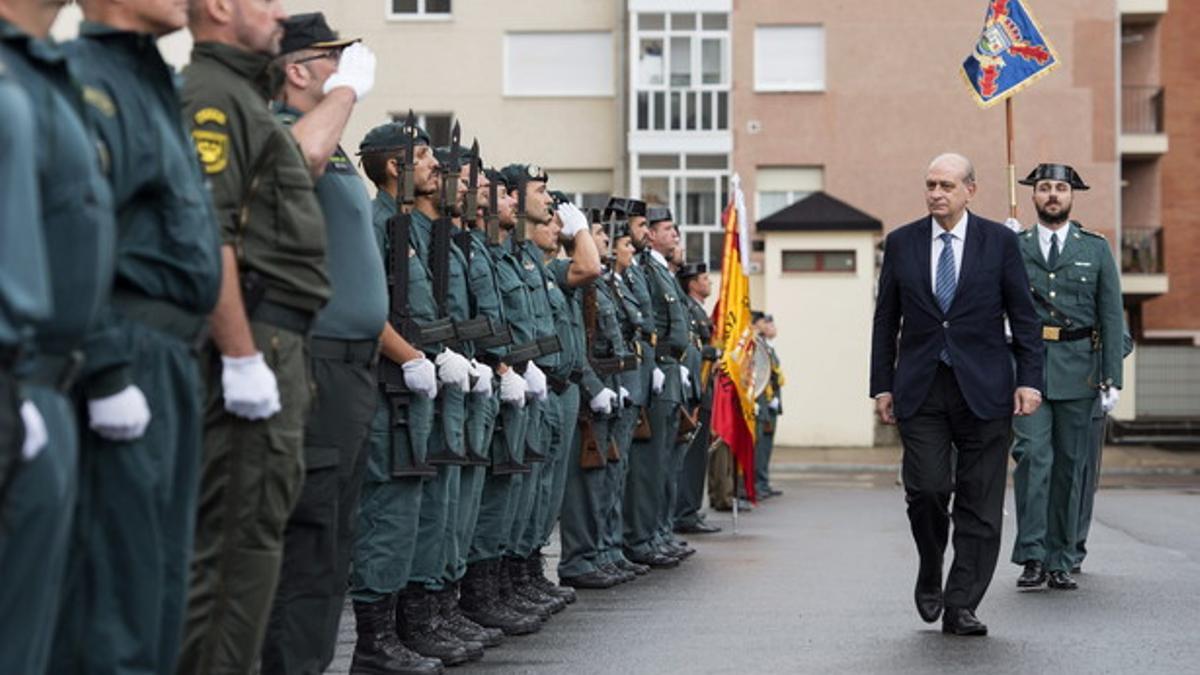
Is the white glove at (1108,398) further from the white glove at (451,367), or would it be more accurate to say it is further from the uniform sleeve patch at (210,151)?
the uniform sleeve patch at (210,151)

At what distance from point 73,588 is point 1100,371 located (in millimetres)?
9875

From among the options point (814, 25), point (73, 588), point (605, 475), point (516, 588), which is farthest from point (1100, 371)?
point (814, 25)

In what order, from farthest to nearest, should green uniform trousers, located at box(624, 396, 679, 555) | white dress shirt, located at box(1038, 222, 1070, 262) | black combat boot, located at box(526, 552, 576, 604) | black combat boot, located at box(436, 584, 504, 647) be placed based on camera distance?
1. green uniform trousers, located at box(624, 396, 679, 555)
2. white dress shirt, located at box(1038, 222, 1070, 262)
3. black combat boot, located at box(526, 552, 576, 604)
4. black combat boot, located at box(436, 584, 504, 647)

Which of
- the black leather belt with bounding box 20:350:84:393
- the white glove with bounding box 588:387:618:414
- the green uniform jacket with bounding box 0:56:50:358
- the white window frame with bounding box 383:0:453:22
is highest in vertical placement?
the white window frame with bounding box 383:0:453:22

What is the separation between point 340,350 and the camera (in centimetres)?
800

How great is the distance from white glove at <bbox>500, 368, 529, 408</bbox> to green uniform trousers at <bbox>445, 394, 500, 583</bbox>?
447mm

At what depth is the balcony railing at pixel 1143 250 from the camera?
5059 centimetres

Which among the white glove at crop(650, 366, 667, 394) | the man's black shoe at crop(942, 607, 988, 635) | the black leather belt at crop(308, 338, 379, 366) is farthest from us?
the white glove at crop(650, 366, 667, 394)

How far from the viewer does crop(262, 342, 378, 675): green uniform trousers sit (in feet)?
25.1

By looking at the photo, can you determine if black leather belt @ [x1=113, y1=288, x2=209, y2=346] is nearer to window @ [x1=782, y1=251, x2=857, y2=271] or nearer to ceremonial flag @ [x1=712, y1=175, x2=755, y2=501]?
ceremonial flag @ [x1=712, y1=175, x2=755, y2=501]

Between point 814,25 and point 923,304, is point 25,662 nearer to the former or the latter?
point 923,304

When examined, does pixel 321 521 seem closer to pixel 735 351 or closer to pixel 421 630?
pixel 421 630

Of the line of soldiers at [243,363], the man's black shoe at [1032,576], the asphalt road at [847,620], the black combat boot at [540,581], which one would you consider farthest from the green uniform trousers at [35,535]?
the man's black shoe at [1032,576]

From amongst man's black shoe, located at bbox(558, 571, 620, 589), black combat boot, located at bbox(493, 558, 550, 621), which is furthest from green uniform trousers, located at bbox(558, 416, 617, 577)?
black combat boot, located at bbox(493, 558, 550, 621)
